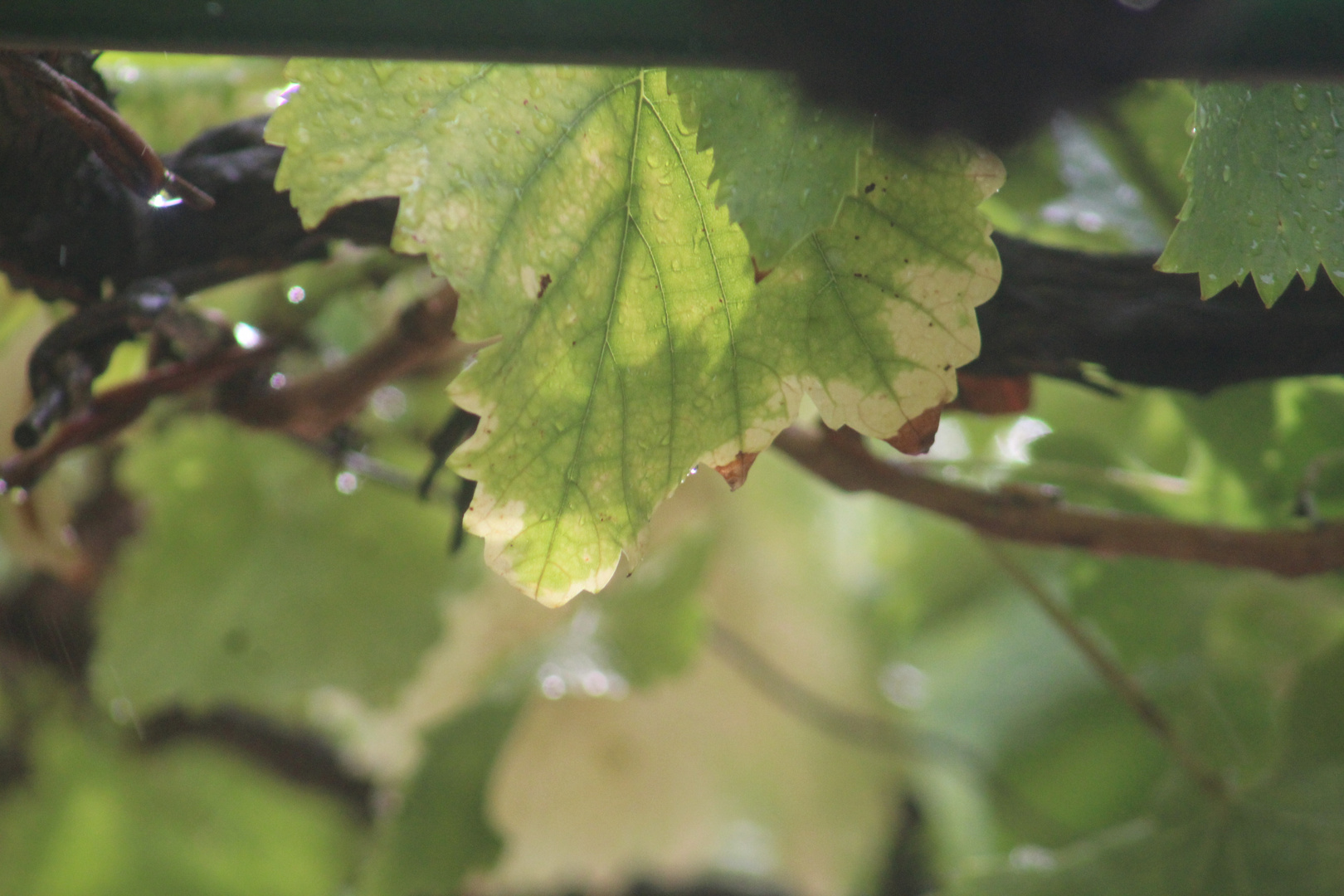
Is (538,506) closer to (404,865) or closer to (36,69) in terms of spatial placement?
(36,69)

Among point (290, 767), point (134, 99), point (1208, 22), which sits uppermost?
point (1208, 22)

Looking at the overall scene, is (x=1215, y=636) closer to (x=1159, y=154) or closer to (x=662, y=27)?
(x=1159, y=154)

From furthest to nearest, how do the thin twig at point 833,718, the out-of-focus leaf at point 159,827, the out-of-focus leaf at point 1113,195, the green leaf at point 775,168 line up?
the thin twig at point 833,718
the out-of-focus leaf at point 159,827
the out-of-focus leaf at point 1113,195
the green leaf at point 775,168

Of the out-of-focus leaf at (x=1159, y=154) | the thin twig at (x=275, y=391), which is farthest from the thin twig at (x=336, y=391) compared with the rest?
Answer: the out-of-focus leaf at (x=1159, y=154)

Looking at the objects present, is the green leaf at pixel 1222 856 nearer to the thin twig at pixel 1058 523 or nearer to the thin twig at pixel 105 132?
the thin twig at pixel 1058 523

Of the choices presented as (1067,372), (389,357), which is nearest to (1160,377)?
(1067,372)

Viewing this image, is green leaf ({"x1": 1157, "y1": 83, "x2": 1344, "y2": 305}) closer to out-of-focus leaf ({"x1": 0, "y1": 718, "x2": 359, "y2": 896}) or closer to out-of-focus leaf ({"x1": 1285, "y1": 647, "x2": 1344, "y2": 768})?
out-of-focus leaf ({"x1": 1285, "y1": 647, "x2": 1344, "y2": 768})
